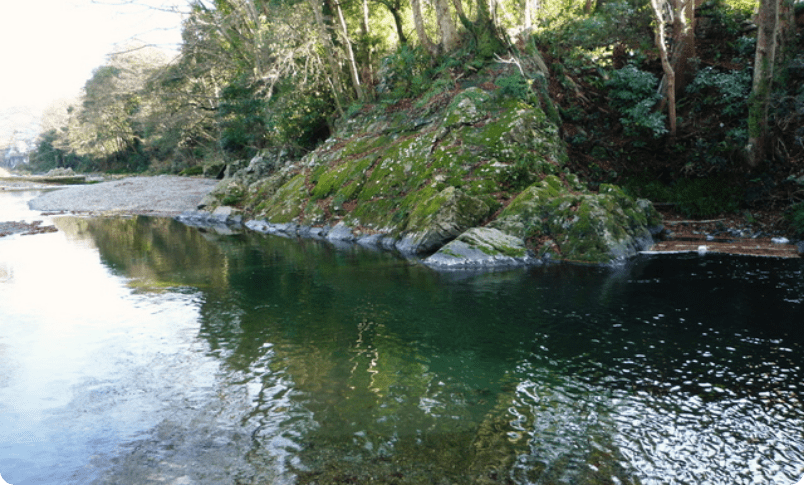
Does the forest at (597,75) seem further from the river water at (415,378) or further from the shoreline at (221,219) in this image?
the river water at (415,378)

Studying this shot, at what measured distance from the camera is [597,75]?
1989 cm

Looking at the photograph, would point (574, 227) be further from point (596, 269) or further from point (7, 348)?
point (7, 348)

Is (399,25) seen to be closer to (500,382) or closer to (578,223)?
(578,223)

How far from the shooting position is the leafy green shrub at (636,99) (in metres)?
16.4

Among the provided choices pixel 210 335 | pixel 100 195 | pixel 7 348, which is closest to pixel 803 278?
pixel 210 335

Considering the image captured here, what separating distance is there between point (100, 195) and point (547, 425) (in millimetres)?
37729

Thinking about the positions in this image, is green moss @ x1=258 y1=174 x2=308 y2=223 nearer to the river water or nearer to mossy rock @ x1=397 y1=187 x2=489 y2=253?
mossy rock @ x1=397 y1=187 x2=489 y2=253

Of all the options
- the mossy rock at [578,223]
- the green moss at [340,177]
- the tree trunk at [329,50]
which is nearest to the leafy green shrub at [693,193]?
the mossy rock at [578,223]

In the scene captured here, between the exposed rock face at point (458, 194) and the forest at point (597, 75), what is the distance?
164 cm

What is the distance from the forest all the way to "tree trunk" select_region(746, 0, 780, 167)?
0.11ft

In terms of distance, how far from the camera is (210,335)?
8.20 m

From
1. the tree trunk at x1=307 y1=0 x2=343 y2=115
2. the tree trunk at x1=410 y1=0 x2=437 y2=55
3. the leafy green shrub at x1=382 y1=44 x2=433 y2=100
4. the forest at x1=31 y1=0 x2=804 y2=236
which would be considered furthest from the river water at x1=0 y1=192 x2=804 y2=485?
the tree trunk at x1=307 y1=0 x2=343 y2=115

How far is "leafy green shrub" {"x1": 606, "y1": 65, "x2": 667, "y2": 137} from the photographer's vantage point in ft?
53.7

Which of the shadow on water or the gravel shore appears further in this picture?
the gravel shore
